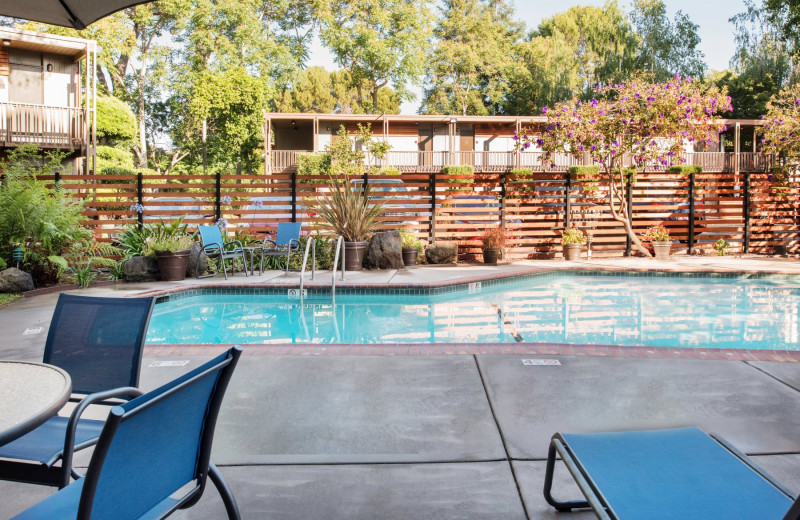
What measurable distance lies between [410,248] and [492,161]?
14364 mm

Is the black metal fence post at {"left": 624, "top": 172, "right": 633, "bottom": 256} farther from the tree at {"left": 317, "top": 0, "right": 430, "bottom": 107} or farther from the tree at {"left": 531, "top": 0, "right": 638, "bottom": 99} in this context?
the tree at {"left": 317, "top": 0, "right": 430, "bottom": 107}

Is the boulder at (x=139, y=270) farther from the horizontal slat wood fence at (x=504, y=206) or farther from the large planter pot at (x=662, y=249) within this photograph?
the large planter pot at (x=662, y=249)

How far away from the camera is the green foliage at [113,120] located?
18.3 meters

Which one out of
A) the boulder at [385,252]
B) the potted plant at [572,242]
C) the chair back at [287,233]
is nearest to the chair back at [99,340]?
the chair back at [287,233]

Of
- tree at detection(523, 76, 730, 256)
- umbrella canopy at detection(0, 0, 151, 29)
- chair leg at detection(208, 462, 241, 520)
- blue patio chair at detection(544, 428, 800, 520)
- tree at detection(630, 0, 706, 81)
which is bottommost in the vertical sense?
chair leg at detection(208, 462, 241, 520)

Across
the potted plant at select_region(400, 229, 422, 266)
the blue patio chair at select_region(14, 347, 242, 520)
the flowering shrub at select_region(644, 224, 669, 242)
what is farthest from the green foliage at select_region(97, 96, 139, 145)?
the blue patio chair at select_region(14, 347, 242, 520)

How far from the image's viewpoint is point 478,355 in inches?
154

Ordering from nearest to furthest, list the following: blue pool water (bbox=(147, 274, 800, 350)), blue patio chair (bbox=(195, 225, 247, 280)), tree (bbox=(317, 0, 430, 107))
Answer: blue pool water (bbox=(147, 274, 800, 350)) → blue patio chair (bbox=(195, 225, 247, 280)) → tree (bbox=(317, 0, 430, 107))

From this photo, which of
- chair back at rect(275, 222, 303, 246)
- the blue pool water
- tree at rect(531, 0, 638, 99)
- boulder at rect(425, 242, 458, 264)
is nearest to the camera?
the blue pool water

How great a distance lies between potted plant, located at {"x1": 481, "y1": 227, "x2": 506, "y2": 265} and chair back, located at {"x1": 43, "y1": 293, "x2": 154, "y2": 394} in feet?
28.4

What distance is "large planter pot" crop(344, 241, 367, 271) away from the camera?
9195mm

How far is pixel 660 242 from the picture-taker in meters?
11.3

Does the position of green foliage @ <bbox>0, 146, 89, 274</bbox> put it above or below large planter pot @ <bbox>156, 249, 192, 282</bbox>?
above

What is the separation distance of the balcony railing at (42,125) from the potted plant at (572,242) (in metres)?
10.7
